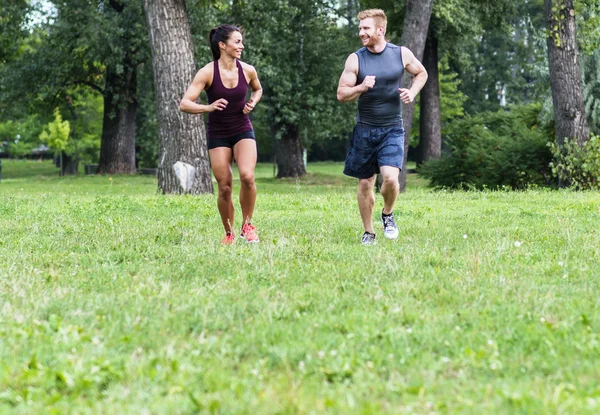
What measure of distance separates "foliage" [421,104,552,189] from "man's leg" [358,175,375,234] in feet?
34.7

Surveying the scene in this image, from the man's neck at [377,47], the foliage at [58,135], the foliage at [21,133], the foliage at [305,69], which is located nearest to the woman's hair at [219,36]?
the man's neck at [377,47]

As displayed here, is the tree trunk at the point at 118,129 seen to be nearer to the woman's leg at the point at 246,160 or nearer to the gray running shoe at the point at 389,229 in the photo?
the woman's leg at the point at 246,160

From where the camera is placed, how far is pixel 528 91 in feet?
207

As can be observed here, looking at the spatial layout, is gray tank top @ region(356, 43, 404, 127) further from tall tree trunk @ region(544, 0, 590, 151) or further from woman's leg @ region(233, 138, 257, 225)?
Result: tall tree trunk @ region(544, 0, 590, 151)

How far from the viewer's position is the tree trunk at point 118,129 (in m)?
34.6

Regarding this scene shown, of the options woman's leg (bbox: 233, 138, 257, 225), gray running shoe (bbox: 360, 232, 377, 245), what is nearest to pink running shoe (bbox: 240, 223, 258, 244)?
woman's leg (bbox: 233, 138, 257, 225)

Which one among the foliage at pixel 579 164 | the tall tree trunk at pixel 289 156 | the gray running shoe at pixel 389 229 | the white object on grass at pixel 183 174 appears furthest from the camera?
the tall tree trunk at pixel 289 156

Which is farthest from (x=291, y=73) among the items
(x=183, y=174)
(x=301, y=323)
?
(x=301, y=323)

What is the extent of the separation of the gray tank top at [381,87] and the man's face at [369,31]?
0.17 m

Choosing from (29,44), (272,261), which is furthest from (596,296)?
(29,44)

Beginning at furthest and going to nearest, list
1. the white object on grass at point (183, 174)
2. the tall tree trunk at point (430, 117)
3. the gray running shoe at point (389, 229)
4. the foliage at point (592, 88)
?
the tall tree trunk at point (430, 117), the foliage at point (592, 88), the white object on grass at point (183, 174), the gray running shoe at point (389, 229)

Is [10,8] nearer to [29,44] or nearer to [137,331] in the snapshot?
[29,44]

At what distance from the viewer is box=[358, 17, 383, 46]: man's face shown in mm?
8062

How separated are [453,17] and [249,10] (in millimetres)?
7459
